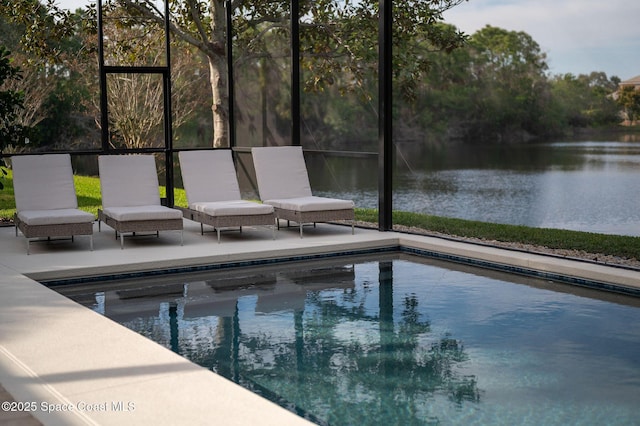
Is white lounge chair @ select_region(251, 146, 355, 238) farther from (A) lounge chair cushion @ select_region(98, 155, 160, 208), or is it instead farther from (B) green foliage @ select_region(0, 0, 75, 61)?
(B) green foliage @ select_region(0, 0, 75, 61)

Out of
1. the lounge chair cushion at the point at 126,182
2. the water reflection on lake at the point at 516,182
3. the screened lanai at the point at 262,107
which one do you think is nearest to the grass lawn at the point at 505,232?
the screened lanai at the point at 262,107

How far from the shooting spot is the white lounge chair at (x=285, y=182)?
30.0 feet

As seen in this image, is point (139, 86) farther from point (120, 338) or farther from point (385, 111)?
point (120, 338)

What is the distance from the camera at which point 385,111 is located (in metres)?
9.30

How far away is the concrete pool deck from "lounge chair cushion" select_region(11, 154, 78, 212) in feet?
1.49

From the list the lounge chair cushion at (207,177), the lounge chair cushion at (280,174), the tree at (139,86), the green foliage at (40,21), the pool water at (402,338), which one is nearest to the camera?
the pool water at (402,338)

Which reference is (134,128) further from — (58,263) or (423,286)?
(423,286)

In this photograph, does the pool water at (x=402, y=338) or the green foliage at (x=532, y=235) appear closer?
the pool water at (x=402, y=338)

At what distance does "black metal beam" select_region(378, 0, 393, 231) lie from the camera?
9125mm

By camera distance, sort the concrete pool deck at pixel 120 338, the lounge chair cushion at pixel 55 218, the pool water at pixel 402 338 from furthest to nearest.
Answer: the lounge chair cushion at pixel 55 218 → the pool water at pixel 402 338 → the concrete pool deck at pixel 120 338

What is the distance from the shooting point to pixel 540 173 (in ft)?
58.5

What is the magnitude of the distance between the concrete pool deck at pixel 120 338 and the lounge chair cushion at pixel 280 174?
2.95 ft

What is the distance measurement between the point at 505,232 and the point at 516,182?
9.12 m

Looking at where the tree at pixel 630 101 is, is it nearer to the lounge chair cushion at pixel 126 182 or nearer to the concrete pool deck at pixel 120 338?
the concrete pool deck at pixel 120 338
